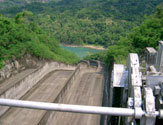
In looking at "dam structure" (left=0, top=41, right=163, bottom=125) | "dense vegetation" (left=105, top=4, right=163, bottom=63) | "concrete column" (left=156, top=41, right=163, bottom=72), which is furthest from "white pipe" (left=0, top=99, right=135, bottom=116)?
"dense vegetation" (left=105, top=4, right=163, bottom=63)

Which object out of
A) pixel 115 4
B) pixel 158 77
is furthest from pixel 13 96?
pixel 115 4

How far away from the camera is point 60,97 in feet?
35.4

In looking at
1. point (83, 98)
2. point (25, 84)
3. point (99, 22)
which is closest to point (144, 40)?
point (83, 98)

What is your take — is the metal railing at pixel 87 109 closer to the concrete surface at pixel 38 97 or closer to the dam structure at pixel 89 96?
the dam structure at pixel 89 96

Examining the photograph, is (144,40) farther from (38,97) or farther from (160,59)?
(160,59)

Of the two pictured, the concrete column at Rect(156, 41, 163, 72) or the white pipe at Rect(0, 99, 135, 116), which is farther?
the concrete column at Rect(156, 41, 163, 72)

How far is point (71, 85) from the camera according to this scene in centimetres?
1385

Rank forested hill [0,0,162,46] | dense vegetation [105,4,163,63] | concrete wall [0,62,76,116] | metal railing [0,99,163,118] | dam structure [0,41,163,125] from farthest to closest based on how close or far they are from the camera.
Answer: forested hill [0,0,162,46]
dense vegetation [105,4,163,63]
concrete wall [0,62,76,116]
dam structure [0,41,163,125]
metal railing [0,99,163,118]

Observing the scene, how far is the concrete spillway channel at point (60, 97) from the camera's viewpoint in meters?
9.81

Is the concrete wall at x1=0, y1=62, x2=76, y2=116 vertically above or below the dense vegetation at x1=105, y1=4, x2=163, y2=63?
below

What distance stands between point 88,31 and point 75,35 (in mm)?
6690

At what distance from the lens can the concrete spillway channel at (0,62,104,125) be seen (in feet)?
32.2

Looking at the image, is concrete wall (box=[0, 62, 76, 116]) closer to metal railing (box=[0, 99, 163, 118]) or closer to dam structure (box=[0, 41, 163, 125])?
dam structure (box=[0, 41, 163, 125])

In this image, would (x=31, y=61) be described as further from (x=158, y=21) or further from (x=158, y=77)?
(x=158, y=77)
